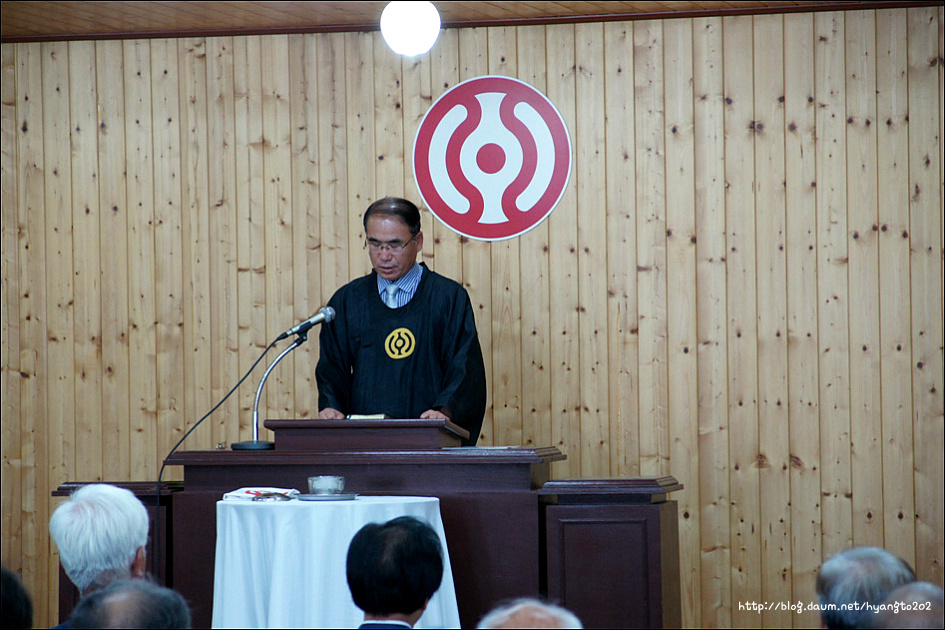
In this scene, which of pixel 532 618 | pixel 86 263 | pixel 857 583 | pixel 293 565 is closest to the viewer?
pixel 532 618

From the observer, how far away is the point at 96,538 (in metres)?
2.26

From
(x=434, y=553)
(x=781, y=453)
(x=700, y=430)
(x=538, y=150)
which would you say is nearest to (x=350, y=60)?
Result: (x=538, y=150)

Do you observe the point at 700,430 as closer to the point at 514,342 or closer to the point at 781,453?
the point at 781,453

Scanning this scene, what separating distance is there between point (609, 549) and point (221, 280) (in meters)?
2.65

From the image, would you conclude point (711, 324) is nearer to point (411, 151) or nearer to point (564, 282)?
point (564, 282)

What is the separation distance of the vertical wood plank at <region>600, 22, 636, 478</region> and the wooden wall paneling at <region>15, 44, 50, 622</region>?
104 inches

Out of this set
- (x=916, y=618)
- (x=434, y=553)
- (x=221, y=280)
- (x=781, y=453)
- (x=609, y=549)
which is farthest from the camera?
(x=221, y=280)

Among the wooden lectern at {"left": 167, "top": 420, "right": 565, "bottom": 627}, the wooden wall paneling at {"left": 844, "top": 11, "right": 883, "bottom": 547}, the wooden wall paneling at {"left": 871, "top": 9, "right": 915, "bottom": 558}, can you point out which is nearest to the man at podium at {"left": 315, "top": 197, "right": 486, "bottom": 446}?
the wooden lectern at {"left": 167, "top": 420, "right": 565, "bottom": 627}

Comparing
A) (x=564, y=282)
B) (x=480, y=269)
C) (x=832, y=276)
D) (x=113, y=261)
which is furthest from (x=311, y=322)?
(x=832, y=276)

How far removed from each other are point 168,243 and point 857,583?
13.0ft

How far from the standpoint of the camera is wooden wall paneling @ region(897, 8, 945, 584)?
15.3ft

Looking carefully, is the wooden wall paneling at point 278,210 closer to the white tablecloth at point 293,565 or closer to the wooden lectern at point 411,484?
the wooden lectern at point 411,484

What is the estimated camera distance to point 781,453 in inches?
187

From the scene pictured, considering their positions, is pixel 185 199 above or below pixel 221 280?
above
